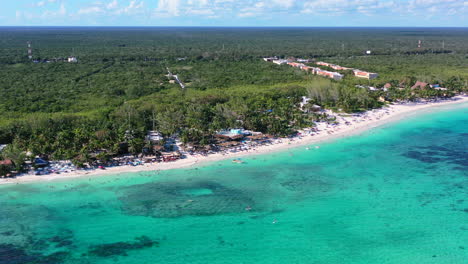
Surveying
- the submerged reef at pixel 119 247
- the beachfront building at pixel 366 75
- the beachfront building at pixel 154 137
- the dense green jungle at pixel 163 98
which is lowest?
the submerged reef at pixel 119 247

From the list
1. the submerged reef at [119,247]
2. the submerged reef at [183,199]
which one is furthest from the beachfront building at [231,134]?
the submerged reef at [119,247]

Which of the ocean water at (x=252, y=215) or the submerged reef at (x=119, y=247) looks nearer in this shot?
the submerged reef at (x=119, y=247)

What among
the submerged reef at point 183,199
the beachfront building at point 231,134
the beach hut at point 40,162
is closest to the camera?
the submerged reef at point 183,199

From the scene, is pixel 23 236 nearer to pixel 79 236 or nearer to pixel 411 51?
pixel 79 236

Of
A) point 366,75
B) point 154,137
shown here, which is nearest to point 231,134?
point 154,137

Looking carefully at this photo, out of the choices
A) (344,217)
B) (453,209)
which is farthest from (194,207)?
(453,209)

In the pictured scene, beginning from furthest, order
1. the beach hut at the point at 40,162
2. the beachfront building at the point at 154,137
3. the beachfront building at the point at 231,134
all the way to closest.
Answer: the beachfront building at the point at 231,134 → the beachfront building at the point at 154,137 → the beach hut at the point at 40,162

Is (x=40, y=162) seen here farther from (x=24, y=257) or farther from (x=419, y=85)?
(x=419, y=85)

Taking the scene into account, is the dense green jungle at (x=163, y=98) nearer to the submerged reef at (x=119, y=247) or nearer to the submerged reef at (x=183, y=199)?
the submerged reef at (x=183, y=199)
